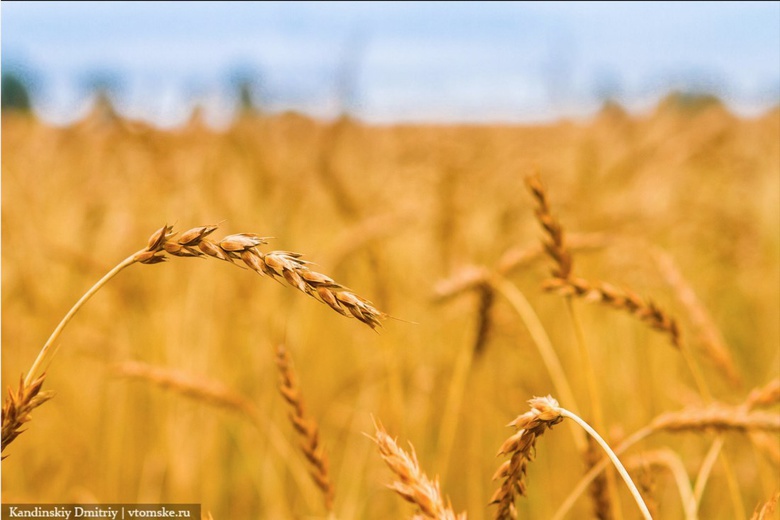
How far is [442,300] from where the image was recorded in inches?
58.7

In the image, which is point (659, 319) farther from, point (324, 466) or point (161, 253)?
point (161, 253)

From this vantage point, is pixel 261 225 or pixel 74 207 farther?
pixel 74 207

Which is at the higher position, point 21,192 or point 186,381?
point 21,192

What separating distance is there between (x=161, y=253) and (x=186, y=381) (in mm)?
718

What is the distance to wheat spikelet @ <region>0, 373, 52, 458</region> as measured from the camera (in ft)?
2.07

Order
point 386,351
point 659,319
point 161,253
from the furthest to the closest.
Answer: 1. point 386,351
2. point 659,319
3. point 161,253

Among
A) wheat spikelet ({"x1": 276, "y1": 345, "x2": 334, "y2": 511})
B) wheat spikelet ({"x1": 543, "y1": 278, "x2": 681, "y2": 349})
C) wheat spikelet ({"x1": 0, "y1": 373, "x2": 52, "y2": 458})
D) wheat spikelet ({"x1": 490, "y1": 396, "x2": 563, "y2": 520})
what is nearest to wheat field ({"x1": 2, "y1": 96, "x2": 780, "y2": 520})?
wheat spikelet ({"x1": 543, "y1": 278, "x2": 681, "y2": 349})

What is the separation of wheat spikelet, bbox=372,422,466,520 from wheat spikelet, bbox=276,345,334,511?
28cm

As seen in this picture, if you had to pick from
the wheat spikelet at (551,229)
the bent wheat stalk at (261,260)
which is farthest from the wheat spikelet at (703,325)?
the bent wheat stalk at (261,260)

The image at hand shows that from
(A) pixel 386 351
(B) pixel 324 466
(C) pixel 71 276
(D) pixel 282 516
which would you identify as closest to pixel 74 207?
(C) pixel 71 276

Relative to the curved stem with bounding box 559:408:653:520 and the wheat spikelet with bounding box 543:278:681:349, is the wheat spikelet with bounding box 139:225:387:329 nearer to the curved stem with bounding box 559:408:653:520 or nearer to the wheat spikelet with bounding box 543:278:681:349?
the curved stem with bounding box 559:408:653:520

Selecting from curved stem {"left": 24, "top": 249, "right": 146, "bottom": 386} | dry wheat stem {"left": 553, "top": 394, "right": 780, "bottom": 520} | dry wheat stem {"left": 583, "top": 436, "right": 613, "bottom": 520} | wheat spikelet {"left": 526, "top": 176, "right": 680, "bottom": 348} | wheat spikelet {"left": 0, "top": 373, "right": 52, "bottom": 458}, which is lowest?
dry wheat stem {"left": 583, "top": 436, "right": 613, "bottom": 520}

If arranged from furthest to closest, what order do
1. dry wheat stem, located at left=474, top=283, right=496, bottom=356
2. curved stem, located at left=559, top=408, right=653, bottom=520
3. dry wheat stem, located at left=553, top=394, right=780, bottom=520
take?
dry wheat stem, located at left=474, top=283, right=496, bottom=356 → dry wheat stem, located at left=553, top=394, right=780, bottom=520 → curved stem, located at left=559, top=408, right=653, bottom=520

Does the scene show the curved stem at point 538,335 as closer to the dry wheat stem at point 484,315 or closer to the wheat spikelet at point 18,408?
the dry wheat stem at point 484,315
